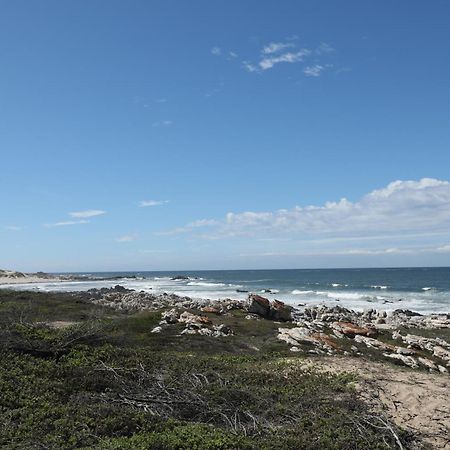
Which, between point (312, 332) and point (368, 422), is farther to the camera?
point (312, 332)

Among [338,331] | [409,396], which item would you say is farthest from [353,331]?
[409,396]

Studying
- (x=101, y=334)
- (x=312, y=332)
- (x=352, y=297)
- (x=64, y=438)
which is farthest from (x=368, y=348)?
(x=352, y=297)

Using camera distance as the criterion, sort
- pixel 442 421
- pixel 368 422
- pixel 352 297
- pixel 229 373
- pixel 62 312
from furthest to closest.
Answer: pixel 352 297, pixel 62 312, pixel 229 373, pixel 442 421, pixel 368 422

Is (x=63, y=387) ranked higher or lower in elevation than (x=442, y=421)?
higher

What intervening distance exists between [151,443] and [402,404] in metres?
7.09

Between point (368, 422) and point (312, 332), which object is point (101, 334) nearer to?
point (368, 422)

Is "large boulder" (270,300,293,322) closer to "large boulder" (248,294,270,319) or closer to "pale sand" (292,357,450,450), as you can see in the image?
"large boulder" (248,294,270,319)

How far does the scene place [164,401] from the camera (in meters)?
11.5

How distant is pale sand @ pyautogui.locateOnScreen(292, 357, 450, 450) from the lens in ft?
35.7

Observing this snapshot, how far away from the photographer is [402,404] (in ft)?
40.1

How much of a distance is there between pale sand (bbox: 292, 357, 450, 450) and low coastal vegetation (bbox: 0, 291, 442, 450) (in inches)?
20.4

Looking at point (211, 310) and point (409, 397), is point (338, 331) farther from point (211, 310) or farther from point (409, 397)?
point (409, 397)

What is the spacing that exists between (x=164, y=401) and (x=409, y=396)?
692 centimetres

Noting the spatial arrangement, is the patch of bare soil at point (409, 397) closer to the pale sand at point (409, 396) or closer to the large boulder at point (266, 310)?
the pale sand at point (409, 396)
